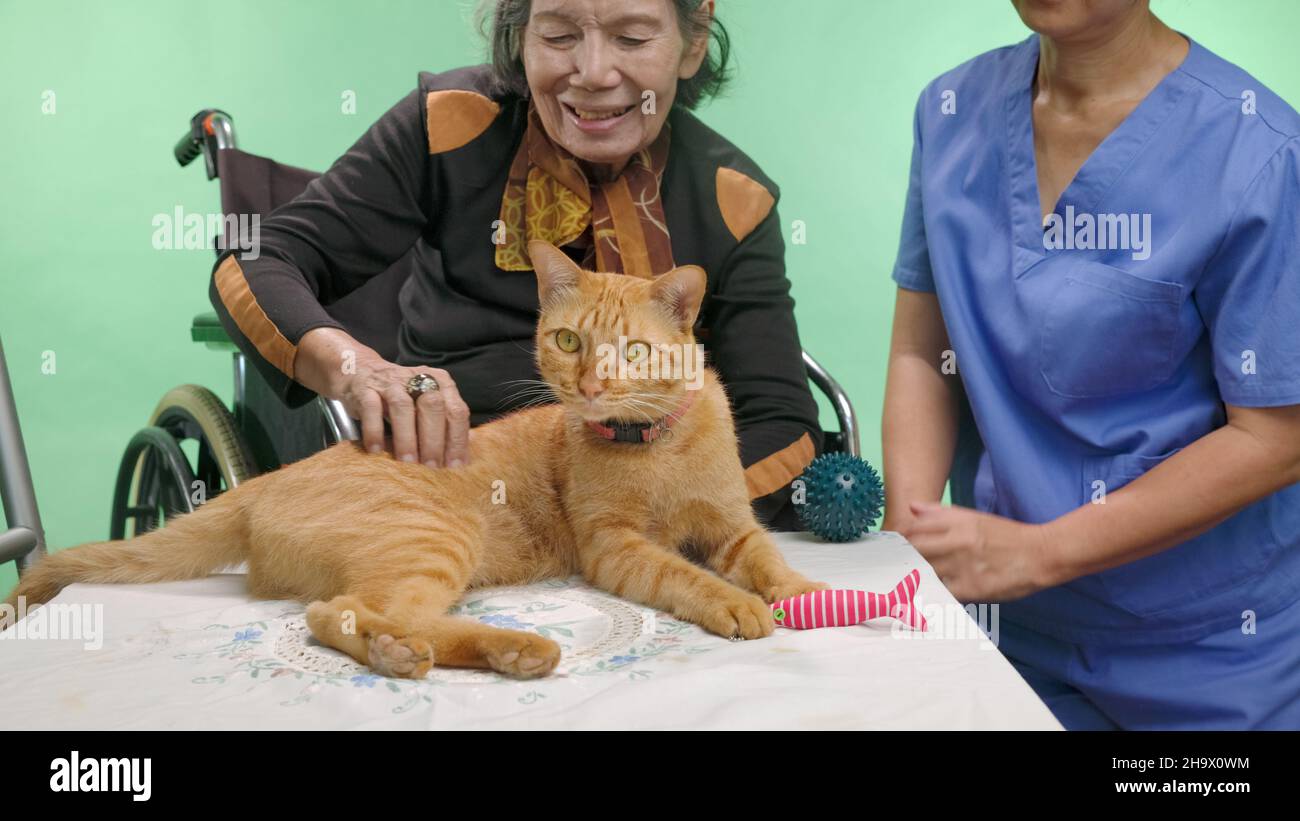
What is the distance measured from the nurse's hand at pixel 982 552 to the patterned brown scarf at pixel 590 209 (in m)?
0.52

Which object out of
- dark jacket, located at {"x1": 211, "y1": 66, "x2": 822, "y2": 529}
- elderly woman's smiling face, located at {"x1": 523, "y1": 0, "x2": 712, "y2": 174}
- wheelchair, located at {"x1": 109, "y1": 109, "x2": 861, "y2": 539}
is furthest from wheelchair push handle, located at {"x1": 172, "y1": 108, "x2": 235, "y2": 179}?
elderly woman's smiling face, located at {"x1": 523, "y1": 0, "x2": 712, "y2": 174}

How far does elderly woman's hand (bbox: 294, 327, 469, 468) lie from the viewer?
1266 millimetres

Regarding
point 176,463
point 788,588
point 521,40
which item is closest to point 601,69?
point 521,40

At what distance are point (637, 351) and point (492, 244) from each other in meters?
0.43

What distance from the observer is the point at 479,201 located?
1.58 meters

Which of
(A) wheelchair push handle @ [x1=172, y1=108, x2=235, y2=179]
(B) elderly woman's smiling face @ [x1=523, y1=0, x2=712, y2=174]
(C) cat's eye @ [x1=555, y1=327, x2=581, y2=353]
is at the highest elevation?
Answer: (A) wheelchair push handle @ [x1=172, y1=108, x2=235, y2=179]

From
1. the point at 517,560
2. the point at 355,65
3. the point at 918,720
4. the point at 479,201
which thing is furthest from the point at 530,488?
the point at 355,65

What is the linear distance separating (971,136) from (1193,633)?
2.39 ft

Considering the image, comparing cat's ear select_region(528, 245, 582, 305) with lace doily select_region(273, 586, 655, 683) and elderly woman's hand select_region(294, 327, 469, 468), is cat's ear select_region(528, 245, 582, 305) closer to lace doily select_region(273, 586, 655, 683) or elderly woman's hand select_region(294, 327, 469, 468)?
elderly woman's hand select_region(294, 327, 469, 468)

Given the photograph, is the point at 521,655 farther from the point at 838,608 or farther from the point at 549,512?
the point at 549,512

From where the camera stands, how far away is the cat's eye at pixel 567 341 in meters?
1.31

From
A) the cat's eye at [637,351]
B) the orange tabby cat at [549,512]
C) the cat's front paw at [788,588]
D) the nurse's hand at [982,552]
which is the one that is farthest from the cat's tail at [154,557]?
the nurse's hand at [982,552]

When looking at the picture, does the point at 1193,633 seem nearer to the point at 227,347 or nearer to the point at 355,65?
the point at 227,347
